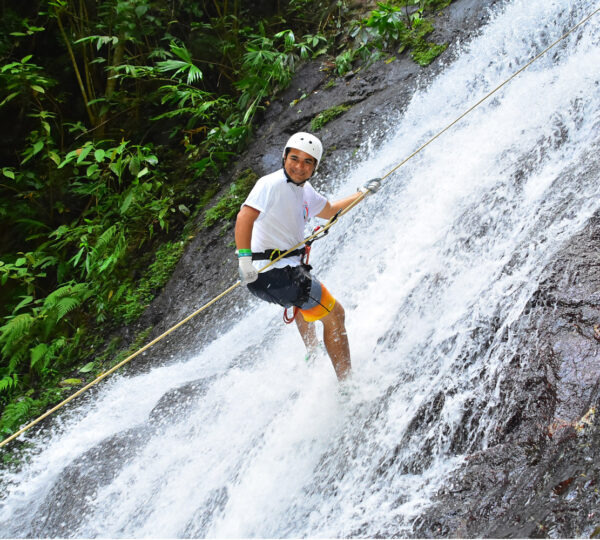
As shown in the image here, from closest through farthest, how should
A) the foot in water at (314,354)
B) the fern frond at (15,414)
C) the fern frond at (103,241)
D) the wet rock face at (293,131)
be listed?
the foot in water at (314,354) → the fern frond at (15,414) → the wet rock face at (293,131) → the fern frond at (103,241)

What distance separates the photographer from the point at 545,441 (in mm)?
2670

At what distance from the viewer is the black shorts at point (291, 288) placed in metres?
3.39

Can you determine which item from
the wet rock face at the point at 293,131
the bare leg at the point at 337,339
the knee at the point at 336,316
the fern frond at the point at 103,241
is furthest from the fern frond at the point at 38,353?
the knee at the point at 336,316

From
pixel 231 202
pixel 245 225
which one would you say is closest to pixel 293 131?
pixel 231 202

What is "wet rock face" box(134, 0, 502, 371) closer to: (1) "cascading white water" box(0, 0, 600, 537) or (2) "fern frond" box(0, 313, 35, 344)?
(1) "cascading white water" box(0, 0, 600, 537)

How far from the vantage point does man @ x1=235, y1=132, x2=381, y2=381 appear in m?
3.21

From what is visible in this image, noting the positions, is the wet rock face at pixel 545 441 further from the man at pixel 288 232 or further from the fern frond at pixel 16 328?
the fern frond at pixel 16 328

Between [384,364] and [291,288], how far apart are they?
1097 millimetres

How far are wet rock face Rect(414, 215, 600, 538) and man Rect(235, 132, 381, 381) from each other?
1242mm

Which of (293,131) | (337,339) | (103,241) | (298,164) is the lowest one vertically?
(337,339)

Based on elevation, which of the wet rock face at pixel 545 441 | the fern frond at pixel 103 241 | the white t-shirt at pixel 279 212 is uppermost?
the white t-shirt at pixel 279 212

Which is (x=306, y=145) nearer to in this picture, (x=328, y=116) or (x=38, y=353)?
(x=328, y=116)

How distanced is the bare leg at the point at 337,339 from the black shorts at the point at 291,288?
157mm

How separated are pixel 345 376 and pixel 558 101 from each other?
141 inches
